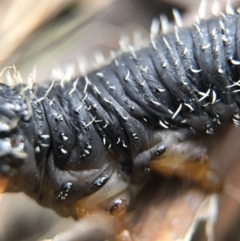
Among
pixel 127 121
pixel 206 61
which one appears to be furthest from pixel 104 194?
pixel 206 61

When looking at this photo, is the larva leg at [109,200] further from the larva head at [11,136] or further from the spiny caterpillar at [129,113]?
the larva head at [11,136]

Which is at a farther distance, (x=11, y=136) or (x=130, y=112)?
(x=130, y=112)

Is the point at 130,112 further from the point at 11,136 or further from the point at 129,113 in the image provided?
the point at 11,136

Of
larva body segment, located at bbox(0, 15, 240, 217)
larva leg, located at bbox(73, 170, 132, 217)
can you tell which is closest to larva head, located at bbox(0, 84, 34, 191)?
larva body segment, located at bbox(0, 15, 240, 217)

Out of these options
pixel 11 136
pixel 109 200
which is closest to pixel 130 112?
pixel 109 200

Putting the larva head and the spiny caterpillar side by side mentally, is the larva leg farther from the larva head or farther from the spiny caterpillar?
the larva head

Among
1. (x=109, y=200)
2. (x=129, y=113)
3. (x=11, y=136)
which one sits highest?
(x=11, y=136)

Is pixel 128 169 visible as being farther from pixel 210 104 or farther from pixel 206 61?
pixel 206 61

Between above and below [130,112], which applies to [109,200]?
below
